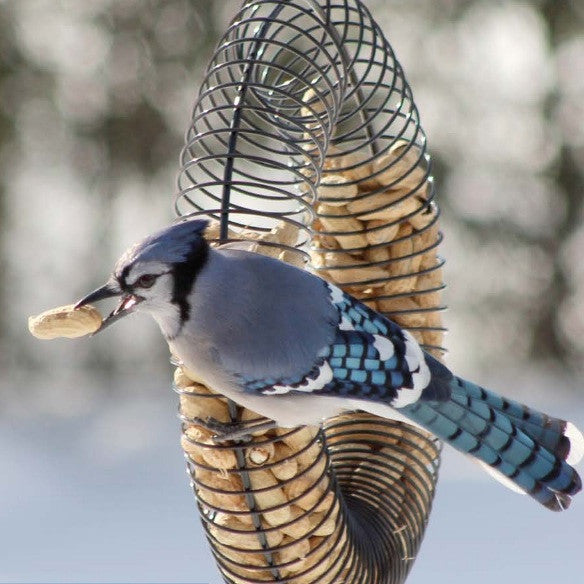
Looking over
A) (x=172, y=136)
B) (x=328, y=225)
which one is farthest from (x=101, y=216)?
(x=328, y=225)

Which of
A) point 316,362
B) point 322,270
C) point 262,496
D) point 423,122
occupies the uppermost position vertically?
point 423,122

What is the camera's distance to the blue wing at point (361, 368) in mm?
1171

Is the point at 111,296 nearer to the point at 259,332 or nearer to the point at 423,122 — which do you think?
the point at 259,332

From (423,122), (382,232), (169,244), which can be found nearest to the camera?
(169,244)

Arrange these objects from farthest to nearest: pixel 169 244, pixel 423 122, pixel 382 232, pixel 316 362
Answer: pixel 423 122, pixel 382 232, pixel 316 362, pixel 169 244

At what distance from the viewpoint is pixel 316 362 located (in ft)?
3.87

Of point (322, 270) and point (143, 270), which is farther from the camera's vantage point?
point (322, 270)

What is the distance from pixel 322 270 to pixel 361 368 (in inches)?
10.4

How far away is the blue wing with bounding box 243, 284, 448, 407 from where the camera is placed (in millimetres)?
1171

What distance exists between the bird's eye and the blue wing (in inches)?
5.9

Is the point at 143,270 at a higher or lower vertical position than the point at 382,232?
lower

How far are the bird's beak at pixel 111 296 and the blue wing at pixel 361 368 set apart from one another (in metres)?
0.15

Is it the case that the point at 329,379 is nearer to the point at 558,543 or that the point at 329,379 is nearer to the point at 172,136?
the point at 558,543

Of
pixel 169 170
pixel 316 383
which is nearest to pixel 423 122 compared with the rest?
pixel 169 170
